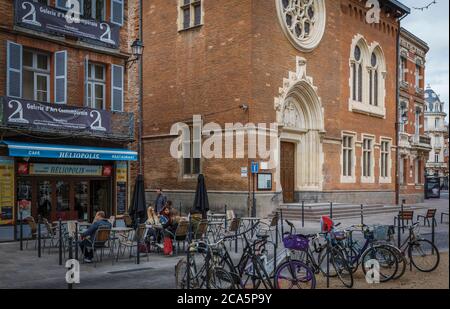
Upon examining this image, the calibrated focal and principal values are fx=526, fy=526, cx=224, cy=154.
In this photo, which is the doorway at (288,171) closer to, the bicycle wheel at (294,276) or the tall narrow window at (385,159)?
the tall narrow window at (385,159)

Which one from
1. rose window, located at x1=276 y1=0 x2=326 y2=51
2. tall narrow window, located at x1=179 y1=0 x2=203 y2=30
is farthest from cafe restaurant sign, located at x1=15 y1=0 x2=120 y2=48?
rose window, located at x1=276 y1=0 x2=326 y2=51

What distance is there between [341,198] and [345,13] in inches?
417

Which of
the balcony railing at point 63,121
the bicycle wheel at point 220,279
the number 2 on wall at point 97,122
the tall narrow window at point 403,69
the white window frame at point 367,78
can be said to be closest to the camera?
the bicycle wheel at point 220,279

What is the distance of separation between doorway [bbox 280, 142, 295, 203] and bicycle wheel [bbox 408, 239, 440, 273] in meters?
15.9

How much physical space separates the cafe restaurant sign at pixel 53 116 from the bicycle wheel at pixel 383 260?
35.5 ft

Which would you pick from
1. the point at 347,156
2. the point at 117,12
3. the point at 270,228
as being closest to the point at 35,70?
the point at 117,12

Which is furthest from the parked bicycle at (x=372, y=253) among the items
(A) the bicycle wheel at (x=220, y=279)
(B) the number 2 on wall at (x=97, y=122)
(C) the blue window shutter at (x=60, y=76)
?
(C) the blue window shutter at (x=60, y=76)

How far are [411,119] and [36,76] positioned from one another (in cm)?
3108

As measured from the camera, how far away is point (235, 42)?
23547 mm

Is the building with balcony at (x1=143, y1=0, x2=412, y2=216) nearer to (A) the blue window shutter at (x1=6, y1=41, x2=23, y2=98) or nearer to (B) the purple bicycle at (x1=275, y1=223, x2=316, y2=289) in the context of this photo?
(A) the blue window shutter at (x1=6, y1=41, x2=23, y2=98)

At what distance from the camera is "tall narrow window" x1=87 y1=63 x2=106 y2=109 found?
18.3m

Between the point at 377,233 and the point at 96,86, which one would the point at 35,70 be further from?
the point at 377,233

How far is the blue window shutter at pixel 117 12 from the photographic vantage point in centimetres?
1875

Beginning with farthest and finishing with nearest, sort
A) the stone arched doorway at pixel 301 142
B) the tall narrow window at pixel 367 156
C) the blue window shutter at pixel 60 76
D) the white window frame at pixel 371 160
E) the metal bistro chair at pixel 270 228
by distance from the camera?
the tall narrow window at pixel 367 156 → the white window frame at pixel 371 160 → the stone arched doorway at pixel 301 142 → the blue window shutter at pixel 60 76 → the metal bistro chair at pixel 270 228
